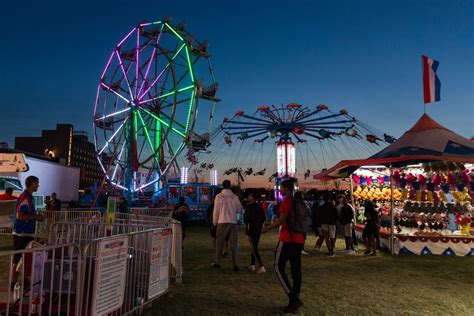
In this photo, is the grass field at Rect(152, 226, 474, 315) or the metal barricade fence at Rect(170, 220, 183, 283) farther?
→ the metal barricade fence at Rect(170, 220, 183, 283)

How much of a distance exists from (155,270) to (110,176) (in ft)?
68.3

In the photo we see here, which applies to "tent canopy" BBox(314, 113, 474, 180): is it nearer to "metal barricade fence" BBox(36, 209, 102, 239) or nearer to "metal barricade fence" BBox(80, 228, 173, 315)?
"metal barricade fence" BBox(80, 228, 173, 315)

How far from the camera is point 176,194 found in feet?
73.7

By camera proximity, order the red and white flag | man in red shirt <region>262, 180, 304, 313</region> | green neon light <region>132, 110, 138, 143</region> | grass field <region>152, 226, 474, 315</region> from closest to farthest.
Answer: man in red shirt <region>262, 180, 304, 313</region> < grass field <region>152, 226, 474, 315</region> < the red and white flag < green neon light <region>132, 110, 138, 143</region>

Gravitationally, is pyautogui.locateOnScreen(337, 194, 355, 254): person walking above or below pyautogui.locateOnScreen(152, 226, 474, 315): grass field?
above

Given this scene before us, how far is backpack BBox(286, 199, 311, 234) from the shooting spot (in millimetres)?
5191

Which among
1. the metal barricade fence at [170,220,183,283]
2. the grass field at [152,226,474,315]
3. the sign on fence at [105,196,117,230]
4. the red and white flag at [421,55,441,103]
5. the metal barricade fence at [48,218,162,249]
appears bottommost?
the grass field at [152,226,474,315]

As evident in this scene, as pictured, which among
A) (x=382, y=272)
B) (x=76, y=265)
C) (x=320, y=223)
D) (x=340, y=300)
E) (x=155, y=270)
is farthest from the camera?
(x=320, y=223)

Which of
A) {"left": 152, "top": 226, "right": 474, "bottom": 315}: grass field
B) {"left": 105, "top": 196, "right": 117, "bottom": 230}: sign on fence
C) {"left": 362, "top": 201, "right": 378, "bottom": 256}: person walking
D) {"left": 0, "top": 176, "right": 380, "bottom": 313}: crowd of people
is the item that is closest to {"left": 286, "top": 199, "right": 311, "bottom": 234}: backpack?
{"left": 0, "top": 176, "right": 380, "bottom": 313}: crowd of people

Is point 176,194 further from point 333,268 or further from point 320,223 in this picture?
point 333,268

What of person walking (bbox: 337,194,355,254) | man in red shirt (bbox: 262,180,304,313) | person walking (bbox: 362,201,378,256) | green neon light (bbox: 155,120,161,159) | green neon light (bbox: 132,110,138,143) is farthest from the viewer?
green neon light (bbox: 155,120,161,159)

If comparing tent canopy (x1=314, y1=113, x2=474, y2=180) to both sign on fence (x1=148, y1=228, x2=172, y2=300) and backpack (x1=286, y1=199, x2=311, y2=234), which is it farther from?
sign on fence (x1=148, y1=228, x2=172, y2=300)

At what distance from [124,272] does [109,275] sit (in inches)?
11.9

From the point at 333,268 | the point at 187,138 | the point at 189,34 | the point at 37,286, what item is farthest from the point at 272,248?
the point at 189,34
